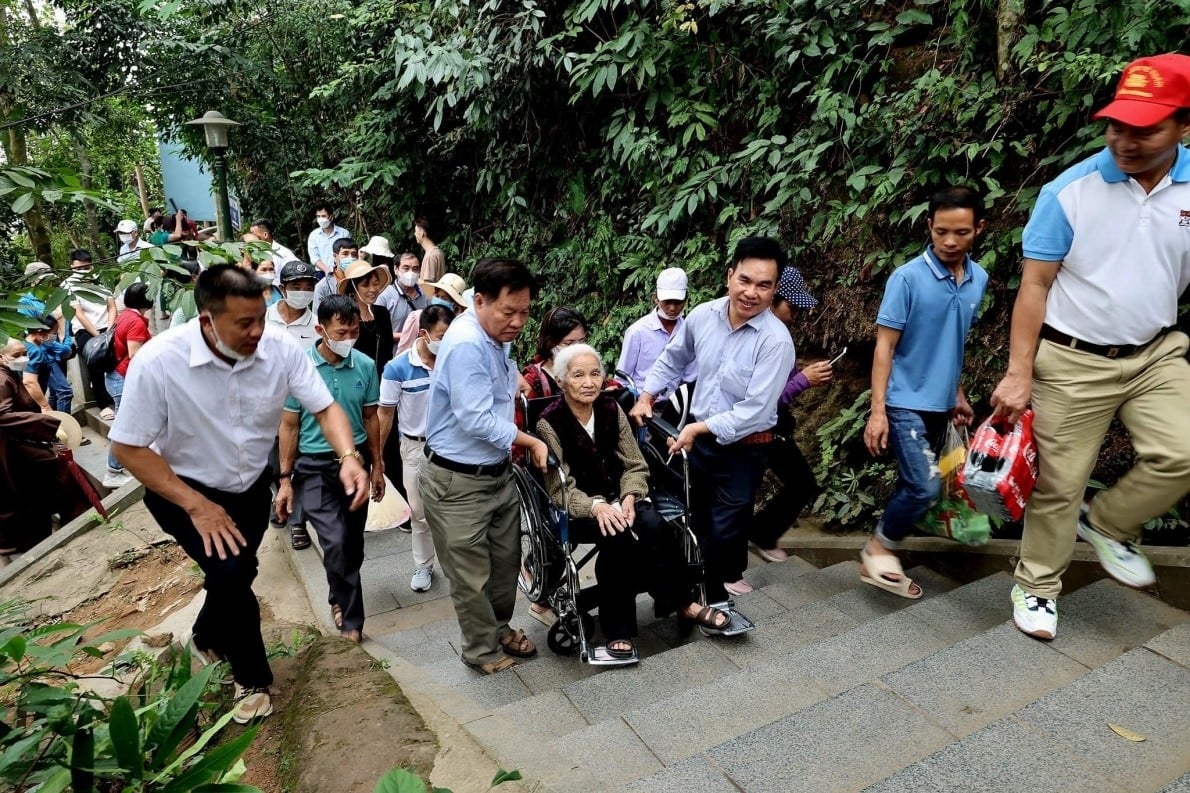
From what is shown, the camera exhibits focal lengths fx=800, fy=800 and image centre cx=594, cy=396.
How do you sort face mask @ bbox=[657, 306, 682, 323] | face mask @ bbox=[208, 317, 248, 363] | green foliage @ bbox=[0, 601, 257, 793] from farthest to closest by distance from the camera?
face mask @ bbox=[657, 306, 682, 323] → face mask @ bbox=[208, 317, 248, 363] → green foliage @ bbox=[0, 601, 257, 793]

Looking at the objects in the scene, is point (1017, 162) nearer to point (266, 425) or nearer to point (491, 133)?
point (266, 425)

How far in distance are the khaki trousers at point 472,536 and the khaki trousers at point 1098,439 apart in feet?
7.21

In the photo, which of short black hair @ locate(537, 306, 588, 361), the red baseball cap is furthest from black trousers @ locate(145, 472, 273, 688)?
the red baseball cap

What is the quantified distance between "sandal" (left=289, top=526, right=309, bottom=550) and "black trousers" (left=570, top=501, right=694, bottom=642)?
2.54m

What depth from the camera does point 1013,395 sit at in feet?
9.70

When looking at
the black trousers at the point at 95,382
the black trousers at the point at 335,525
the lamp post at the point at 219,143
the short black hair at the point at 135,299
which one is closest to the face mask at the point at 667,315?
the black trousers at the point at 335,525

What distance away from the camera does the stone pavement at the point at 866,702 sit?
2295 mm

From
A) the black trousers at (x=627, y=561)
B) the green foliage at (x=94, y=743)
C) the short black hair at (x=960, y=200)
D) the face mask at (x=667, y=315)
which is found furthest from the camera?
the face mask at (x=667, y=315)

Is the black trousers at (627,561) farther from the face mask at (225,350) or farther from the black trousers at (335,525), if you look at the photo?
the face mask at (225,350)

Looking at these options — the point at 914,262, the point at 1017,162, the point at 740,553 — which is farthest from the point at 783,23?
the point at 740,553

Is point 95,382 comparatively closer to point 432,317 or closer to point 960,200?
point 432,317

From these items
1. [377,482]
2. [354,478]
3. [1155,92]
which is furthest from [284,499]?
[1155,92]

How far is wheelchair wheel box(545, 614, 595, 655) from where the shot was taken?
153 inches

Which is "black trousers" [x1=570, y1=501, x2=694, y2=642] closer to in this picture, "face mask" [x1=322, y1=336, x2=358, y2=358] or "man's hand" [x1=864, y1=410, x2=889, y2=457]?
"man's hand" [x1=864, y1=410, x2=889, y2=457]
